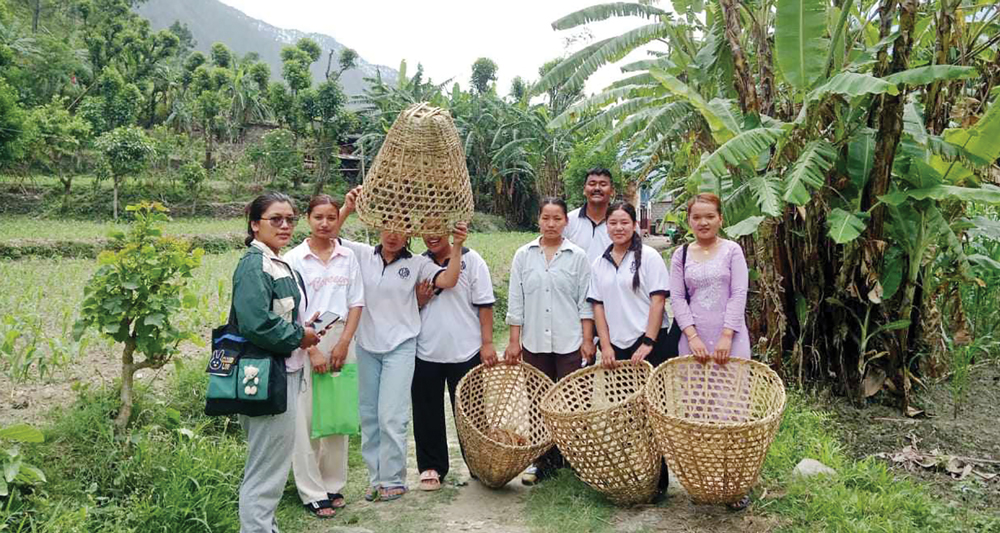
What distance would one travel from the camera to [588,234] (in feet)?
14.0

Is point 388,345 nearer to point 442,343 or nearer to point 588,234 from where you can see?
point 442,343

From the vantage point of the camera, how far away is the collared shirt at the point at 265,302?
2.74 meters

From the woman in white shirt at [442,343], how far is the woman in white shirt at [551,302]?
17 centimetres

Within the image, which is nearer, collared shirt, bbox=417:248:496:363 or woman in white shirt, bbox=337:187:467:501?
woman in white shirt, bbox=337:187:467:501

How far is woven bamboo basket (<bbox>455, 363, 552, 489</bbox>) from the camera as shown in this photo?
3549 millimetres

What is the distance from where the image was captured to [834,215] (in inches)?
167

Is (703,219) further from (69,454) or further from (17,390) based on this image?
(17,390)

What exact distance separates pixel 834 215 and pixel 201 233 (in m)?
13.0

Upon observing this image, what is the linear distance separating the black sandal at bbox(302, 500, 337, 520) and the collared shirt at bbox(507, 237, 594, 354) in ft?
4.34

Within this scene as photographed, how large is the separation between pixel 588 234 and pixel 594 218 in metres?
0.11

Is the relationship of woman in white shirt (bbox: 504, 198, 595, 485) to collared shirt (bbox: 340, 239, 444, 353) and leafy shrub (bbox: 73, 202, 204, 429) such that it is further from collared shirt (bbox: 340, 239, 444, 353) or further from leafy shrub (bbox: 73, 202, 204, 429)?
leafy shrub (bbox: 73, 202, 204, 429)

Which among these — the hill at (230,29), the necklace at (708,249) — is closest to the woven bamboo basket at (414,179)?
the necklace at (708,249)

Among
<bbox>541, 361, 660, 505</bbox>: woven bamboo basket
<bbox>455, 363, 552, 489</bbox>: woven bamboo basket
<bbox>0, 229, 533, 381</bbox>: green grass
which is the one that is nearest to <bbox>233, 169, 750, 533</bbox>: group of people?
<bbox>455, 363, 552, 489</bbox>: woven bamboo basket

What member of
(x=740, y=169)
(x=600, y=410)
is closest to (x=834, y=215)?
(x=740, y=169)
